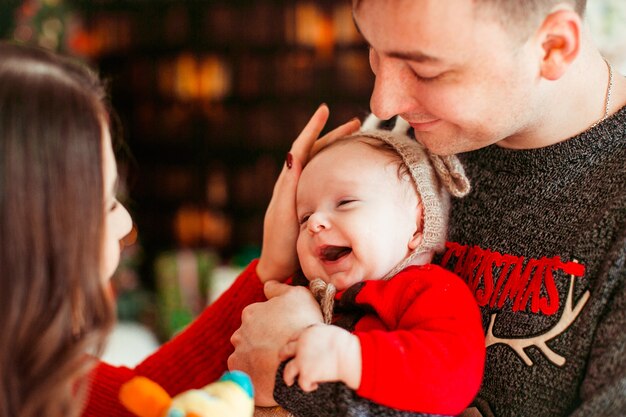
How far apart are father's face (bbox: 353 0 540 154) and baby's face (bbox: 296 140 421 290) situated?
13cm

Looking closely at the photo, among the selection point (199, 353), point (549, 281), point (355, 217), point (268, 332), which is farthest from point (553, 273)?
point (199, 353)

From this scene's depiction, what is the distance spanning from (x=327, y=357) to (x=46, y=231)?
0.48 m

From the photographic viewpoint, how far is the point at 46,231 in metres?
0.96

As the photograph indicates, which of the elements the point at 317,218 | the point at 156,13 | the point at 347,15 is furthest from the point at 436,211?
the point at 156,13

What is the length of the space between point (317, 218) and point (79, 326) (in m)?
0.53

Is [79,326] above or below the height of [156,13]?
above

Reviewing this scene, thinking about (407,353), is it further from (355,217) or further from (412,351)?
(355,217)

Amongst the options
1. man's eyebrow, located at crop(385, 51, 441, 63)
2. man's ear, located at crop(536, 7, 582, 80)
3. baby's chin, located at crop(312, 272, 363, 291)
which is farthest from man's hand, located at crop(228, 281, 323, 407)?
man's ear, located at crop(536, 7, 582, 80)

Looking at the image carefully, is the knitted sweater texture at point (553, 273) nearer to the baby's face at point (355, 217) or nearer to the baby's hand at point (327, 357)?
the baby's face at point (355, 217)

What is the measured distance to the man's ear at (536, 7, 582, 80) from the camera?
1.23 meters

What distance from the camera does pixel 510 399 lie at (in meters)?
1.29

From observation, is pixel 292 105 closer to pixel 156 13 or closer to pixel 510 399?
pixel 156 13

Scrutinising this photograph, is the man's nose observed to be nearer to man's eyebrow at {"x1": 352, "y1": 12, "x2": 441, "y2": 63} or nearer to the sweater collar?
man's eyebrow at {"x1": 352, "y1": 12, "x2": 441, "y2": 63}

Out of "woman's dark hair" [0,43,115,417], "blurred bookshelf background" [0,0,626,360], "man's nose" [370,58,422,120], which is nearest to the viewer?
"woman's dark hair" [0,43,115,417]
